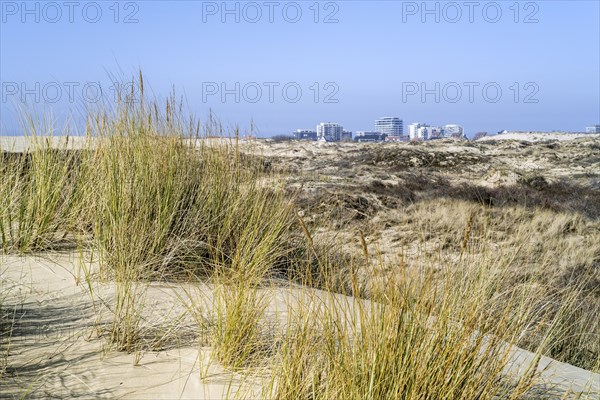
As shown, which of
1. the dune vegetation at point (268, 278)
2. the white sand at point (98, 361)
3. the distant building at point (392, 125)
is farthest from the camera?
the distant building at point (392, 125)

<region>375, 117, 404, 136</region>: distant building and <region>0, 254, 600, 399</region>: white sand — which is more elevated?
<region>375, 117, 404, 136</region>: distant building

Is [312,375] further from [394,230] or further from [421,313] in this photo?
[394,230]

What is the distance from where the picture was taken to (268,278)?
157 inches

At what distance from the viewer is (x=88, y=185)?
4.75 meters

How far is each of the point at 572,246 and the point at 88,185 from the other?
620cm

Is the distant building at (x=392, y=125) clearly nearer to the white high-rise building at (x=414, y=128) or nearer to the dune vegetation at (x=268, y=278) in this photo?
the white high-rise building at (x=414, y=128)

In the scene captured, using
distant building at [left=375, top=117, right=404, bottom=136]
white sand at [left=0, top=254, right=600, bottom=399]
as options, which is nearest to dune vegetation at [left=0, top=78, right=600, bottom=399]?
white sand at [left=0, top=254, right=600, bottom=399]

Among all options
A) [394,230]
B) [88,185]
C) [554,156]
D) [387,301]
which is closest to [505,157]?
[554,156]

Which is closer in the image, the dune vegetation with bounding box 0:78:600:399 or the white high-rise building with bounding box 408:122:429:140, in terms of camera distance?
the dune vegetation with bounding box 0:78:600:399

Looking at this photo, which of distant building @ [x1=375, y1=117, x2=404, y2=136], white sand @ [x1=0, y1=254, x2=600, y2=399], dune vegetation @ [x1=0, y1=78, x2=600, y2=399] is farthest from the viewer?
distant building @ [x1=375, y1=117, x2=404, y2=136]

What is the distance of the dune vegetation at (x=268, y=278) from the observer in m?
2.06

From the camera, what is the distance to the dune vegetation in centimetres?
206

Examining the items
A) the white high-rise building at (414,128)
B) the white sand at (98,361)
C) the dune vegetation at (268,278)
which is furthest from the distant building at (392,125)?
the white sand at (98,361)

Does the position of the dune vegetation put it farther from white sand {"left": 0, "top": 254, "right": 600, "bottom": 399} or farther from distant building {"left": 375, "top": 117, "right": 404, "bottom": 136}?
distant building {"left": 375, "top": 117, "right": 404, "bottom": 136}
